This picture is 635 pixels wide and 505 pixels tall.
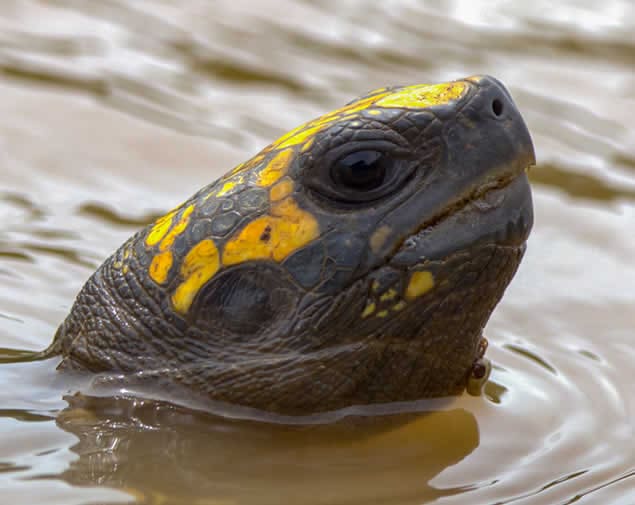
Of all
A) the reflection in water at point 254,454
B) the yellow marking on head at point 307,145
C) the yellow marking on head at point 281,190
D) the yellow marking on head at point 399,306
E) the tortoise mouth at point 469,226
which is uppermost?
the yellow marking on head at point 307,145

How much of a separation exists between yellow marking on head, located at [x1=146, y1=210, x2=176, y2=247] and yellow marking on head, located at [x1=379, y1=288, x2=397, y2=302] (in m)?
0.86

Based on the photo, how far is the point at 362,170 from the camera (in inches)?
190

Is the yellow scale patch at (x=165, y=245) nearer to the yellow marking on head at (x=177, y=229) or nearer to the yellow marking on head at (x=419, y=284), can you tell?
the yellow marking on head at (x=177, y=229)

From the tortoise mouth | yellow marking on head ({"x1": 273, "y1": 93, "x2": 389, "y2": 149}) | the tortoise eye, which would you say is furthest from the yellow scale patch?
the tortoise mouth

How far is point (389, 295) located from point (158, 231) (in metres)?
0.93

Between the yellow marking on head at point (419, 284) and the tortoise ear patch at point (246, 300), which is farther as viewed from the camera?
the tortoise ear patch at point (246, 300)

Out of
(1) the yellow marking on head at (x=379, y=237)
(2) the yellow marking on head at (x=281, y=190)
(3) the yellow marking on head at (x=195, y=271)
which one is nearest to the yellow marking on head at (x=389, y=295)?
(1) the yellow marking on head at (x=379, y=237)

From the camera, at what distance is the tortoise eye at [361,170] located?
482 cm

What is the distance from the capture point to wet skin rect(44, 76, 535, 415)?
4.78 m

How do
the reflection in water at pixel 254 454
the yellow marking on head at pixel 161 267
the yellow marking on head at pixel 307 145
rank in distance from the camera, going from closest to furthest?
the reflection in water at pixel 254 454, the yellow marking on head at pixel 307 145, the yellow marking on head at pixel 161 267

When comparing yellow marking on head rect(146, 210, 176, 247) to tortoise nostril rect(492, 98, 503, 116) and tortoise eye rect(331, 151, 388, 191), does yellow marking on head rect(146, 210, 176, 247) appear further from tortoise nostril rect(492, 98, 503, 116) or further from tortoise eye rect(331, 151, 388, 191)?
tortoise nostril rect(492, 98, 503, 116)

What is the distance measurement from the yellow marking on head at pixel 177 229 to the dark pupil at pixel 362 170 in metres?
0.59

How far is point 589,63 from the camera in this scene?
1097 centimetres

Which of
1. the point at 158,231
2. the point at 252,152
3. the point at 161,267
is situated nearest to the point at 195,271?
the point at 161,267
